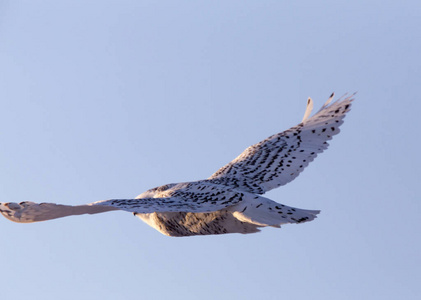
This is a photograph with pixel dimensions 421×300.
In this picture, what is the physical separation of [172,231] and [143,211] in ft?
6.42

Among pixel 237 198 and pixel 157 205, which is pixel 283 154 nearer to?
pixel 237 198

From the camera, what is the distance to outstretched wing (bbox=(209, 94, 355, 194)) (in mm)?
15609

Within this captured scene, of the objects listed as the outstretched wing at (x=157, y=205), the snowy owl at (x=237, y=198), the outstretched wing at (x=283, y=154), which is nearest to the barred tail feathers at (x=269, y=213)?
the snowy owl at (x=237, y=198)

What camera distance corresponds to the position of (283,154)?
54.0 feet

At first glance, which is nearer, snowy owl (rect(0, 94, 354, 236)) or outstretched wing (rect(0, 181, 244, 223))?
outstretched wing (rect(0, 181, 244, 223))

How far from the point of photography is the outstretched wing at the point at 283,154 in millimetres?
15609

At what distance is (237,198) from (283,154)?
3248mm

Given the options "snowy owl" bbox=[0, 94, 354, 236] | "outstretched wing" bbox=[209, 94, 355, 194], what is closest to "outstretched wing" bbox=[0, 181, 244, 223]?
"snowy owl" bbox=[0, 94, 354, 236]

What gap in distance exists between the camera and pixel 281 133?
56.7 ft

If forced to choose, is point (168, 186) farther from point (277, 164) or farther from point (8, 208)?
point (8, 208)

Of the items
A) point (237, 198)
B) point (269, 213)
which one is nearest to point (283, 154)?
point (237, 198)

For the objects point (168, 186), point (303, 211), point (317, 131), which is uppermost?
point (317, 131)

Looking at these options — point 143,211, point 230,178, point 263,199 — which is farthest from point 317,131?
point 143,211

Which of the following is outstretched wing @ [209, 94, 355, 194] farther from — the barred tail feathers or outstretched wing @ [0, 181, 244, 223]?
the barred tail feathers
